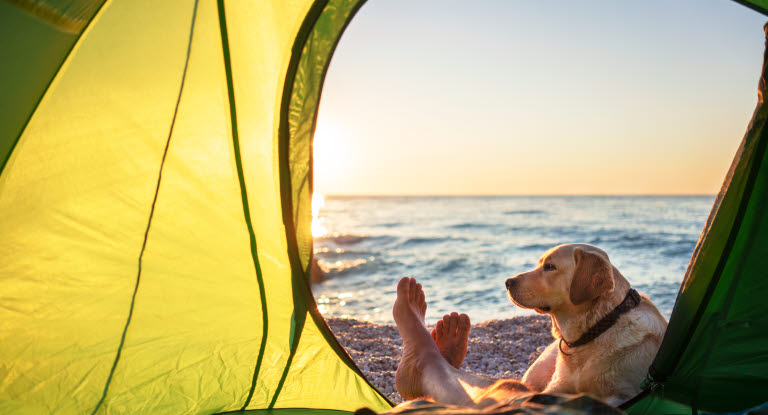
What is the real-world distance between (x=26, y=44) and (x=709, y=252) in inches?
100

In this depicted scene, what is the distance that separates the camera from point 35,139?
82.5 inches

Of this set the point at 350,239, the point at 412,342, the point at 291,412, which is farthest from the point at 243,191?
the point at 350,239

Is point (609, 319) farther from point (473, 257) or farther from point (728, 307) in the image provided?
point (473, 257)

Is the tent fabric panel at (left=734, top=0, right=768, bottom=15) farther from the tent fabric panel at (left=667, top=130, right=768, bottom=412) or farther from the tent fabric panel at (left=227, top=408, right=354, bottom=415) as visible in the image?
the tent fabric panel at (left=227, top=408, right=354, bottom=415)

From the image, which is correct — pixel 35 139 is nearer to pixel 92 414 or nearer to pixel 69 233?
pixel 69 233

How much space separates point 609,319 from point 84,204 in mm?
2323

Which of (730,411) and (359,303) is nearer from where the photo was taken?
(730,411)

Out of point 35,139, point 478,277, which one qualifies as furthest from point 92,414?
point 478,277

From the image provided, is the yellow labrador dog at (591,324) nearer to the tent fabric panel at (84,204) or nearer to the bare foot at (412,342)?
the bare foot at (412,342)

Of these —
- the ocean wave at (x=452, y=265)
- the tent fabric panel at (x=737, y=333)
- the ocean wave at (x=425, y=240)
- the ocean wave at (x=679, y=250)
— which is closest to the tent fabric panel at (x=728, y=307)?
the tent fabric panel at (x=737, y=333)

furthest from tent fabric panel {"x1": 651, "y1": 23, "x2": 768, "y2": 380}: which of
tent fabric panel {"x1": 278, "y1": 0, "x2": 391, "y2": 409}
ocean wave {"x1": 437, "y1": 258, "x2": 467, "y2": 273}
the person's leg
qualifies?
ocean wave {"x1": 437, "y1": 258, "x2": 467, "y2": 273}

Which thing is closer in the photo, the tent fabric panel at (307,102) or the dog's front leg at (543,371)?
A: the tent fabric panel at (307,102)

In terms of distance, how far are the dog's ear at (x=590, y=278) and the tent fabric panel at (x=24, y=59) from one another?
2.35 meters

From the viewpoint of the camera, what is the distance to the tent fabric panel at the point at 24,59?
188cm
